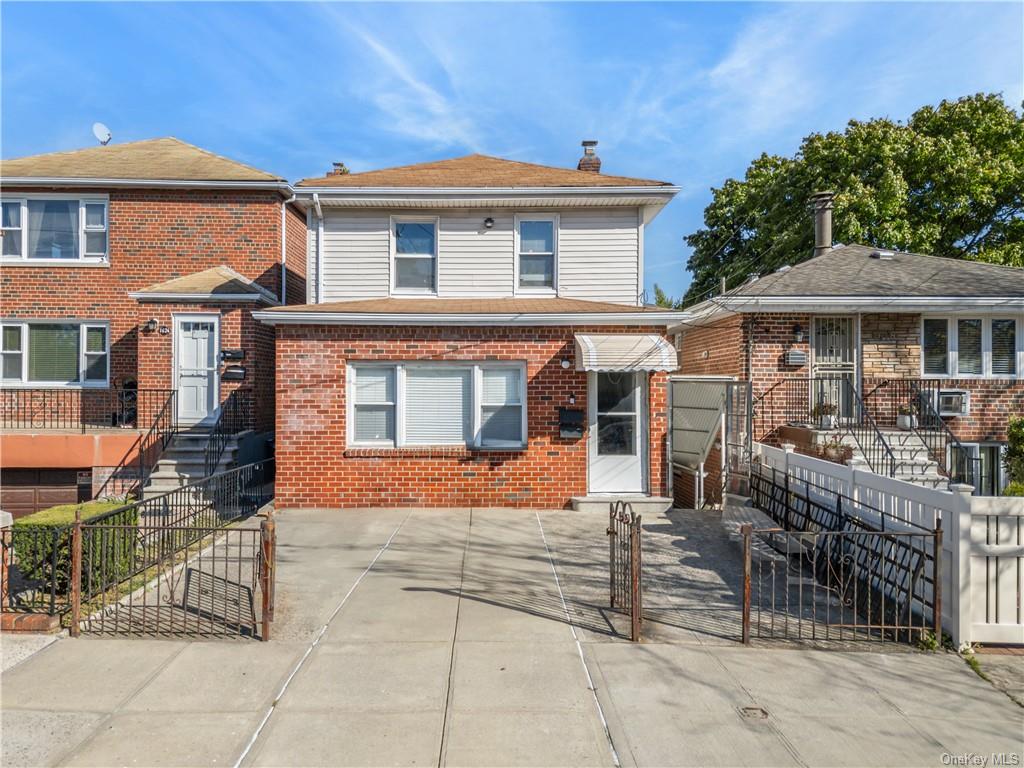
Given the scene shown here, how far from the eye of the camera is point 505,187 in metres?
12.1

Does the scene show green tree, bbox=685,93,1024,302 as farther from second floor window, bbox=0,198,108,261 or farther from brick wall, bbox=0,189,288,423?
second floor window, bbox=0,198,108,261

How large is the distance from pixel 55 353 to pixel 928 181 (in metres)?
29.9

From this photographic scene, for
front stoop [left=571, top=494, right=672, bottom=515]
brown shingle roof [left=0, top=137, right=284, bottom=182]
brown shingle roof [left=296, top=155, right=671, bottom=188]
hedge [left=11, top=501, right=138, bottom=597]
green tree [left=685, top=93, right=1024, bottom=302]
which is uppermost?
green tree [left=685, top=93, right=1024, bottom=302]

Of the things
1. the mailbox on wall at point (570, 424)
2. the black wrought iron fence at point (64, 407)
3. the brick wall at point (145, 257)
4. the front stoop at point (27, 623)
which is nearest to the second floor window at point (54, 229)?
the brick wall at point (145, 257)

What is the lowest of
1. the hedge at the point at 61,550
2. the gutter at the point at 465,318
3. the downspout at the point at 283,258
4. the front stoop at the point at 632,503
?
the front stoop at the point at 632,503

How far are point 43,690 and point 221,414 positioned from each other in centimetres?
913

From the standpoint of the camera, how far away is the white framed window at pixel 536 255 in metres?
12.8

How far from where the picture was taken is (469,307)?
11695 millimetres

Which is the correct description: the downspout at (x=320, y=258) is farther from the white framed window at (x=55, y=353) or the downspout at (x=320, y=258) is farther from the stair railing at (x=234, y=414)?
the white framed window at (x=55, y=353)

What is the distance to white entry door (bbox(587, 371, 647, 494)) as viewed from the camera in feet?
37.3

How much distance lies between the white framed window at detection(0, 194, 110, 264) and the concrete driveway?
12.8m

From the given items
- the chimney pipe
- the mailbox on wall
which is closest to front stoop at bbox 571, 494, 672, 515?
the mailbox on wall

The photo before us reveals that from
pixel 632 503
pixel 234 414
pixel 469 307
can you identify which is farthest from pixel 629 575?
pixel 234 414

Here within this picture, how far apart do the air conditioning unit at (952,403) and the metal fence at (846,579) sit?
20.2 feet
